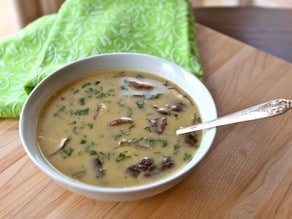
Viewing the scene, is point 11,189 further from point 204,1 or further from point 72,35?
point 204,1

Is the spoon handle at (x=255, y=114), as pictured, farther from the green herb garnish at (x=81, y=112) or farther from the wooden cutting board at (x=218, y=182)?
the green herb garnish at (x=81, y=112)

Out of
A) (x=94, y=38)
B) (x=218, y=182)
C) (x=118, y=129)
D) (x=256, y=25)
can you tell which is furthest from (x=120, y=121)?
(x=256, y=25)

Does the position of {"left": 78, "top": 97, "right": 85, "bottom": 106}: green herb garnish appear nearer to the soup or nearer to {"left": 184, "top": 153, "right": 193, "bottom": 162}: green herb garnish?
the soup

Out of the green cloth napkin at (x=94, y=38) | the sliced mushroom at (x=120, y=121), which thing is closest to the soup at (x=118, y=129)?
the sliced mushroom at (x=120, y=121)

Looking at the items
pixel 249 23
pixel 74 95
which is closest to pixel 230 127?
pixel 74 95

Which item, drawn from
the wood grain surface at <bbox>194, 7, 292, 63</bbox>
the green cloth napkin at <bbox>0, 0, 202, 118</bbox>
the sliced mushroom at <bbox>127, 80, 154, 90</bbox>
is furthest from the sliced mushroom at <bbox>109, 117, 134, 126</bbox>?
the wood grain surface at <bbox>194, 7, 292, 63</bbox>

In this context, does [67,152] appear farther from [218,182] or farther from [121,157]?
[218,182]
